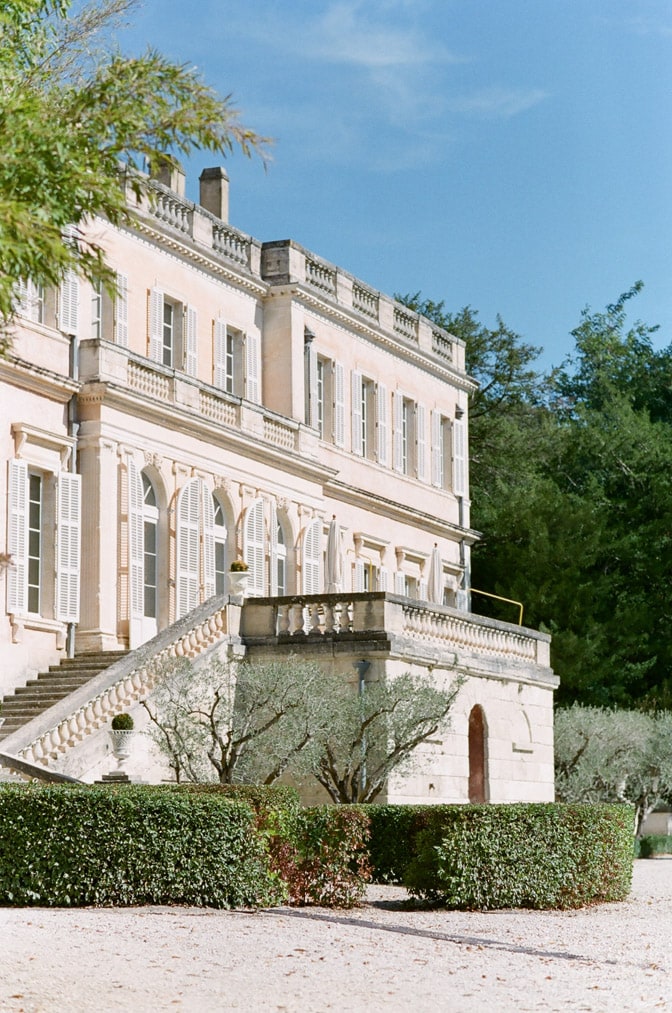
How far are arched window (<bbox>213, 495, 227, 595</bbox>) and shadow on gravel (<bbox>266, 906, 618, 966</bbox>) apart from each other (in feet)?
42.1

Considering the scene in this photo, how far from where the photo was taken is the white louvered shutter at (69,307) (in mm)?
24578

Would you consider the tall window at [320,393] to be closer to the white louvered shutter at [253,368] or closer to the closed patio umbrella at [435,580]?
the white louvered shutter at [253,368]

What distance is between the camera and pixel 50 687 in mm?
22469

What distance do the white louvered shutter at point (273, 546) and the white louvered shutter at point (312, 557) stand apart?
32.7 inches

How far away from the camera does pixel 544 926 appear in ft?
48.2

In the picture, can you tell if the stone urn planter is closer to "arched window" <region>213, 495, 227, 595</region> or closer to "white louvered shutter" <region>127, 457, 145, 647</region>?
"white louvered shutter" <region>127, 457, 145, 647</region>

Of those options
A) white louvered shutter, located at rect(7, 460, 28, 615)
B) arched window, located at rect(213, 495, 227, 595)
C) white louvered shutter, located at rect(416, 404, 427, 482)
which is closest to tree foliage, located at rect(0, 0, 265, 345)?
white louvered shutter, located at rect(7, 460, 28, 615)

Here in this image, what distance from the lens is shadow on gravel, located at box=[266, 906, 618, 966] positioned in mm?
12469

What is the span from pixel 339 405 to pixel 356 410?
69 cm

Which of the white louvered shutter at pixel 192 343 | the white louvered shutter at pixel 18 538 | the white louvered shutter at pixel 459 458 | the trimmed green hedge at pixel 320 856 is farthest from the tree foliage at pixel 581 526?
the trimmed green hedge at pixel 320 856

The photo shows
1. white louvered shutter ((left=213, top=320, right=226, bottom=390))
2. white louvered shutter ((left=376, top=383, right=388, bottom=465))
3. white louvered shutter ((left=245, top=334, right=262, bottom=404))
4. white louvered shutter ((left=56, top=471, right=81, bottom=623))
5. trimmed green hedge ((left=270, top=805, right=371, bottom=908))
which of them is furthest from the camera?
white louvered shutter ((left=376, top=383, right=388, bottom=465))

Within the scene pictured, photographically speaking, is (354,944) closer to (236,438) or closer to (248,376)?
(236,438)

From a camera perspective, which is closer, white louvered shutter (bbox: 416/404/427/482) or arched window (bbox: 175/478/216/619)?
arched window (bbox: 175/478/216/619)

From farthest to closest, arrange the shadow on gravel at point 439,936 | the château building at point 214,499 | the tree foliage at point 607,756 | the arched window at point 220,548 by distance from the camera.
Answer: the tree foliage at point 607,756, the arched window at point 220,548, the château building at point 214,499, the shadow on gravel at point 439,936
